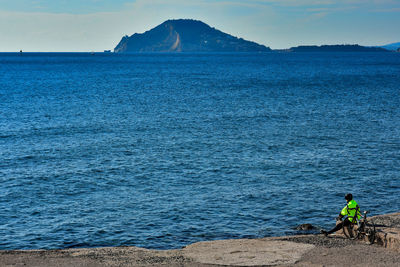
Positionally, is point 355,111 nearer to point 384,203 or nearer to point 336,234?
point 384,203

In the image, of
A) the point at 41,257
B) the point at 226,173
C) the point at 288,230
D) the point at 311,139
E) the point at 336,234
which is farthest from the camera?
the point at 311,139

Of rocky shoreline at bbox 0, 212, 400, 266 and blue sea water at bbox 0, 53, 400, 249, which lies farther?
blue sea water at bbox 0, 53, 400, 249

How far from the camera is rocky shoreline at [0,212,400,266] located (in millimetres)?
20500

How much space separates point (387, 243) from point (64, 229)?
16.5 meters

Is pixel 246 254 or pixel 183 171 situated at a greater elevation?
pixel 183 171

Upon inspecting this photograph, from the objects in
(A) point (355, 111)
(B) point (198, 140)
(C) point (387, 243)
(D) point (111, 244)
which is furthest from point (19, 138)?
(A) point (355, 111)

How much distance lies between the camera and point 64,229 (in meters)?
27.0

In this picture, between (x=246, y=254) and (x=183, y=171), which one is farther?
(x=183, y=171)

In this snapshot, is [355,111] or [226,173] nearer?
[226,173]

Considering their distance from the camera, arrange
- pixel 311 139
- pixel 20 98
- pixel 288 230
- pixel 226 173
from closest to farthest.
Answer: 1. pixel 288 230
2. pixel 226 173
3. pixel 311 139
4. pixel 20 98

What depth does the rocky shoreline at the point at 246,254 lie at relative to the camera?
20.5 metres

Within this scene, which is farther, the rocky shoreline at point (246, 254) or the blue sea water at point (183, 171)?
the blue sea water at point (183, 171)

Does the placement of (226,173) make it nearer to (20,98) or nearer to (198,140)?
(198,140)

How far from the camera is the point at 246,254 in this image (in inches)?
852
